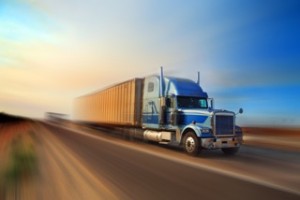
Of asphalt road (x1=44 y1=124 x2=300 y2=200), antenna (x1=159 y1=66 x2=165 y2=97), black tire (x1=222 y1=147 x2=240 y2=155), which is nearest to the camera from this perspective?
asphalt road (x1=44 y1=124 x2=300 y2=200)

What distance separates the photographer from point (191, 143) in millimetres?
15430

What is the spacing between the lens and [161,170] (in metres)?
10.3

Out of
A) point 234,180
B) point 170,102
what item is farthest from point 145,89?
point 234,180

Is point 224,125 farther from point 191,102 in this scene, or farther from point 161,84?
point 161,84

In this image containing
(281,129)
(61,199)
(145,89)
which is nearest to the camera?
(61,199)

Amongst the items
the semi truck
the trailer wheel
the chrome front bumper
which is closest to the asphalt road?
the chrome front bumper

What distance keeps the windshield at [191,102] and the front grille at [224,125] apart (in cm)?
231

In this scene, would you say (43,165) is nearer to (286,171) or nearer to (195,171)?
(195,171)

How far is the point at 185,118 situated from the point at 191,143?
5.63 ft

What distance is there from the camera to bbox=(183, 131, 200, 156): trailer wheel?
15.0 m

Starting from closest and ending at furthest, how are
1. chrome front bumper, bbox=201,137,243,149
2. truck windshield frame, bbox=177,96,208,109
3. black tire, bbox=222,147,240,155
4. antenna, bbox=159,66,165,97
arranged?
chrome front bumper, bbox=201,137,243,149 → black tire, bbox=222,147,240,155 → truck windshield frame, bbox=177,96,208,109 → antenna, bbox=159,66,165,97

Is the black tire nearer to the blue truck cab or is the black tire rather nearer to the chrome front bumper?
the blue truck cab

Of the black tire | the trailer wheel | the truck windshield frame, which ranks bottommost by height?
the black tire

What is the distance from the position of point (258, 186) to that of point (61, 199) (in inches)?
186
